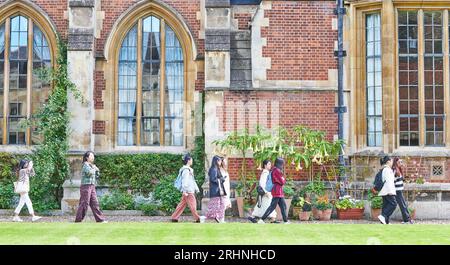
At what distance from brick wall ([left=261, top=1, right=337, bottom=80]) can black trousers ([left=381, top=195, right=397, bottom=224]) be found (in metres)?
3.66

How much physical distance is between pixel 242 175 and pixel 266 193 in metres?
2.00

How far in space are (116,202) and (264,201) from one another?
13.0 feet

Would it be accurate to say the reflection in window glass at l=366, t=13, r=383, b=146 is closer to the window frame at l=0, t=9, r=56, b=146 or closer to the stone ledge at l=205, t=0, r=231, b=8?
the stone ledge at l=205, t=0, r=231, b=8

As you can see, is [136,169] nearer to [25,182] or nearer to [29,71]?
[25,182]

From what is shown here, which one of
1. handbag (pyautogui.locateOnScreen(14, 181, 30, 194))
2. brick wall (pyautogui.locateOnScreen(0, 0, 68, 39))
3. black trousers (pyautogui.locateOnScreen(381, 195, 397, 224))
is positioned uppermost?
brick wall (pyautogui.locateOnScreen(0, 0, 68, 39))

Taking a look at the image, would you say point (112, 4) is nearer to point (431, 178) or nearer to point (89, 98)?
point (89, 98)

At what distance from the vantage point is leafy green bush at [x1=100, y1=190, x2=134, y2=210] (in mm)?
20500

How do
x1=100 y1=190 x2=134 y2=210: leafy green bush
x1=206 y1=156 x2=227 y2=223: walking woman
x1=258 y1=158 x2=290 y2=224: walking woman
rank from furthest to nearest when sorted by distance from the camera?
x1=100 y1=190 x2=134 y2=210: leafy green bush < x1=206 y1=156 x2=227 y2=223: walking woman < x1=258 y1=158 x2=290 y2=224: walking woman

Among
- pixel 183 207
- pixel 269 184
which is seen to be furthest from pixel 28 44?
pixel 269 184

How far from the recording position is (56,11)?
2136 centimetres

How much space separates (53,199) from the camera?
20672mm

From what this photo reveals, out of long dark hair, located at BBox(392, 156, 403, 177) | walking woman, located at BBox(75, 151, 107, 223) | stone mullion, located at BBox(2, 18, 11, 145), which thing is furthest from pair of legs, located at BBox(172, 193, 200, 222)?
stone mullion, located at BBox(2, 18, 11, 145)

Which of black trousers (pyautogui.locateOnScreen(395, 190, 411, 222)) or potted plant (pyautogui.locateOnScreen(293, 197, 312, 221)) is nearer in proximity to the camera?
black trousers (pyautogui.locateOnScreen(395, 190, 411, 222))

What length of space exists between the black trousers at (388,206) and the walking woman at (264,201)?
2242 mm
